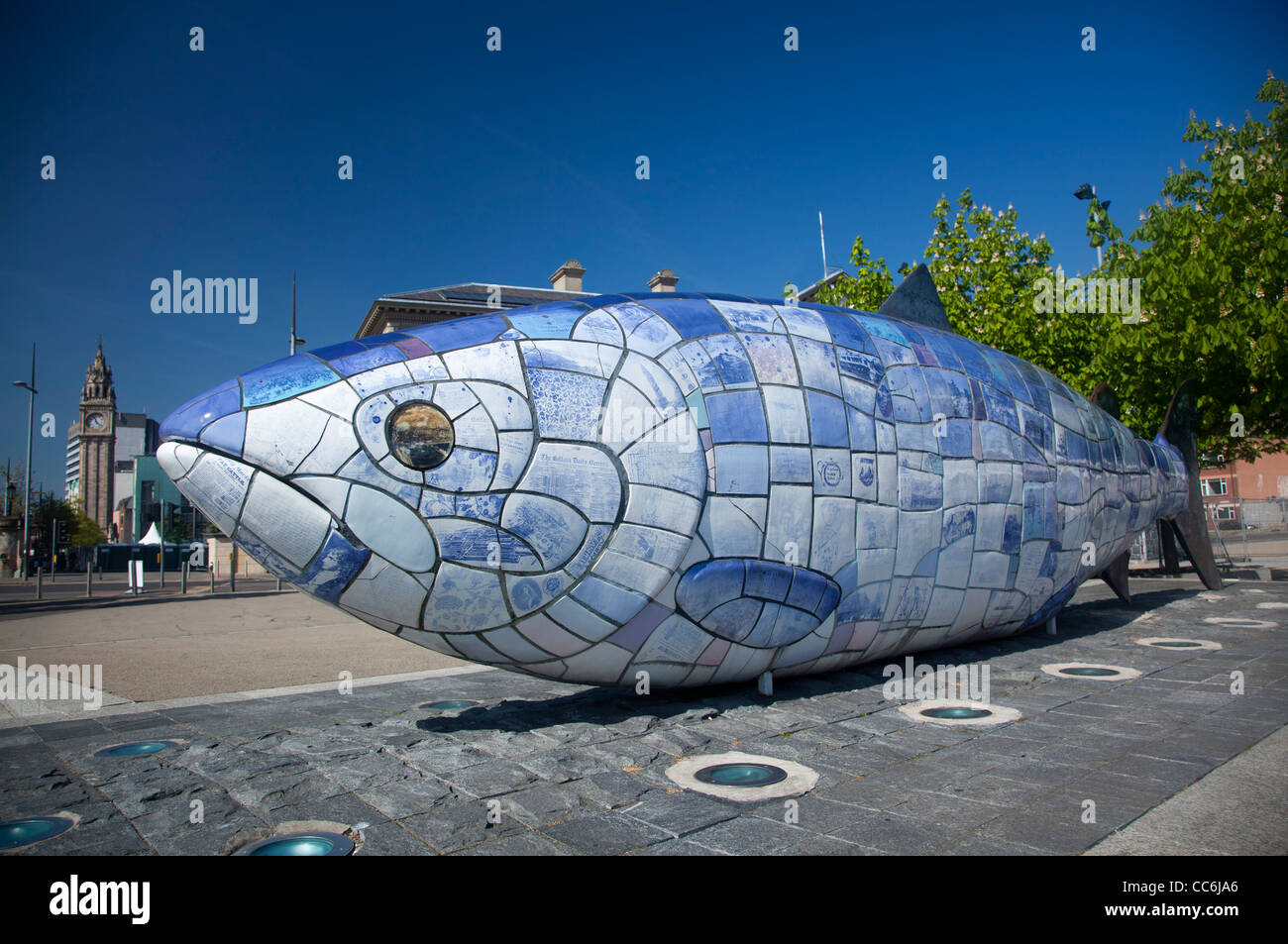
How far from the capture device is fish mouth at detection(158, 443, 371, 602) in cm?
429

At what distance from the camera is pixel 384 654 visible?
10367mm

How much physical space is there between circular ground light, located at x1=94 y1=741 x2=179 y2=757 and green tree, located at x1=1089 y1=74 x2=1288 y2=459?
17.1m

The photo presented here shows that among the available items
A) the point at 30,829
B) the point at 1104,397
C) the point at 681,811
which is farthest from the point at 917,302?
the point at 30,829

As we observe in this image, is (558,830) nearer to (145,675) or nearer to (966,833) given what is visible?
(966,833)

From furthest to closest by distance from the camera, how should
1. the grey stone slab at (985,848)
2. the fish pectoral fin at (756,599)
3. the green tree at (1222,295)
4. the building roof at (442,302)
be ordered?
the building roof at (442,302) → the green tree at (1222,295) → the fish pectoral fin at (756,599) → the grey stone slab at (985,848)

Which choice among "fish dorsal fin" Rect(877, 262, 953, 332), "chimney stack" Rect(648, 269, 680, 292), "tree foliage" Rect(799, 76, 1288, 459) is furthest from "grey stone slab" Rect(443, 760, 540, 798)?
"chimney stack" Rect(648, 269, 680, 292)

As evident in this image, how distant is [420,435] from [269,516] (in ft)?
3.01

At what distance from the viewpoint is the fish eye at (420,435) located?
14.7ft

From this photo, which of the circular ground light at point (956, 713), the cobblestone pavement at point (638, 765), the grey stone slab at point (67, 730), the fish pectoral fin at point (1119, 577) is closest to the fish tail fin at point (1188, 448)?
the fish pectoral fin at point (1119, 577)

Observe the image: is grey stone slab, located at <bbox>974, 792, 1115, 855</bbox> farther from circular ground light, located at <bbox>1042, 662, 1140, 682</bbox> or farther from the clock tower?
the clock tower

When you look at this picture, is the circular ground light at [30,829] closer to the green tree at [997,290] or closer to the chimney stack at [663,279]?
the green tree at [997,290]

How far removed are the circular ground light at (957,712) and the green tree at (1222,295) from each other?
12.3 m

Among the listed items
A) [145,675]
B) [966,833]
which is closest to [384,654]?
[145,675]
